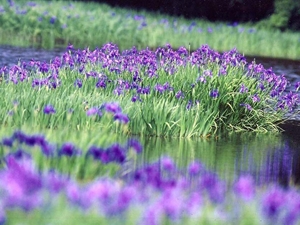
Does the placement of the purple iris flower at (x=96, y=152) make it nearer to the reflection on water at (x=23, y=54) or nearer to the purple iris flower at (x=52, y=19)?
the reflection on water at (x=23, y=54)

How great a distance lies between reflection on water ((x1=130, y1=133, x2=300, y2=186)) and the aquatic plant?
1.03 feet

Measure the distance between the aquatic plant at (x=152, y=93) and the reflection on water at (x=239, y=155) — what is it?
0.31m

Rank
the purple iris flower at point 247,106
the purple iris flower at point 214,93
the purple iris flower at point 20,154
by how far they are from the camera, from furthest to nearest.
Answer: the purple iris flower at point 247,106, the purple iris flower at point 214,93, the purple iris flower at point 20,154

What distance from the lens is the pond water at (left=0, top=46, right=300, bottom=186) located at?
22.8 feet

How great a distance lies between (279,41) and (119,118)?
17.0 meters

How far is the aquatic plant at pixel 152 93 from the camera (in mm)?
8141

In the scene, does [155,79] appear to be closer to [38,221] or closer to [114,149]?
[114,149]

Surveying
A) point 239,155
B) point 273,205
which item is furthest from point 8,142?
point 239,155

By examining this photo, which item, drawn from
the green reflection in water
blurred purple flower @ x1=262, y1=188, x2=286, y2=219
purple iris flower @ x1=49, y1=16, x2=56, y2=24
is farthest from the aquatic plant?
purple iris flower @ x1=49, y1=16, x2=56, y2=24

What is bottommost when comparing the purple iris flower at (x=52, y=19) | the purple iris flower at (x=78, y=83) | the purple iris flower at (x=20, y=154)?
the purple iris flower at (x=52, y=19)

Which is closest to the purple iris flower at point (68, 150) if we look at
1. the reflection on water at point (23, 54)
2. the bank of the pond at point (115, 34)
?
the reflection on water at point (23, 54)

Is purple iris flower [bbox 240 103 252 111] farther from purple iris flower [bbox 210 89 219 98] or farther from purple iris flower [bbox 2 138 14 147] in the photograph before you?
purple iris flower [bbox 2 138 14 147]

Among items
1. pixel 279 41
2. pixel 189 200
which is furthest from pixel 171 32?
pixel 189 200

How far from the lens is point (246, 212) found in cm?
375
